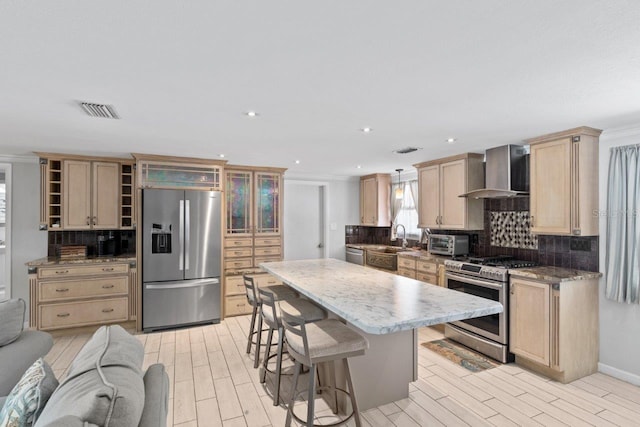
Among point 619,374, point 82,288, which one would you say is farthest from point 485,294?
point 82,288

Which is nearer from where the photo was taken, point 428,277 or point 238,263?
point 428,277

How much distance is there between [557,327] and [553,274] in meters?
0.47

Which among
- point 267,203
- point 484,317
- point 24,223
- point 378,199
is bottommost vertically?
point 484,317

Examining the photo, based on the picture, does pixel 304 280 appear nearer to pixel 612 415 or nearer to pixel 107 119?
pixel 107 119

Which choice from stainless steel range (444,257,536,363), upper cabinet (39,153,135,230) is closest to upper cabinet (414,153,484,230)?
stainless steel range (444,257,536,363)

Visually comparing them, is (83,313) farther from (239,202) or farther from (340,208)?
(340,208)

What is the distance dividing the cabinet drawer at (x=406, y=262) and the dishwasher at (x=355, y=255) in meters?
1.22

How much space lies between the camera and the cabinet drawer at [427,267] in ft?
14.0

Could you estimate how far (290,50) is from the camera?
1.60 meters

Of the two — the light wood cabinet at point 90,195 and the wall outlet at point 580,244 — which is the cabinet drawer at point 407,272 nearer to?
the wall outlet at point 580,244

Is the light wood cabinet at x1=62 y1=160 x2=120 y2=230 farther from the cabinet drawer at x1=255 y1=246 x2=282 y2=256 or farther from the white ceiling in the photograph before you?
the cabinet drawer at x1=255 y1=246 x2=282 y2=256

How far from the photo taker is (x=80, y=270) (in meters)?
4.09

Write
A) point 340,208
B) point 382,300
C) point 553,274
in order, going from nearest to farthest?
point 382,300 → point 553,274 → point 340,208

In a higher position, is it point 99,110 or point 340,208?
point 99,110
